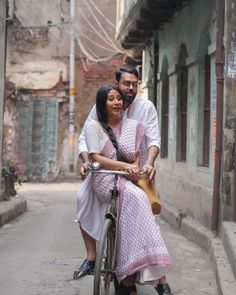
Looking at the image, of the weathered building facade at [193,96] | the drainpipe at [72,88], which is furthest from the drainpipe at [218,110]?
the drainpipe at [72,88]

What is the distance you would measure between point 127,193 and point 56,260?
7.69 feet

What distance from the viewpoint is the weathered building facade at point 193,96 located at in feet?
23.3

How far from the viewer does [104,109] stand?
188 inches

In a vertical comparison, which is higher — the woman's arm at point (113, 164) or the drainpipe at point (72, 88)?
the drainpipe at point (72, 88)

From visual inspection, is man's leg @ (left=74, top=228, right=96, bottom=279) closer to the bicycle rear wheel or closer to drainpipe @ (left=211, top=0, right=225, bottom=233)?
the bicycle rear wheel

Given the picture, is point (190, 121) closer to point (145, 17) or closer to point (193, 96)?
point (193, 96)

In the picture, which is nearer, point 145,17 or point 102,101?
point 102,101

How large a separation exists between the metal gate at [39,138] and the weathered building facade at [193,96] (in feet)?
22.5

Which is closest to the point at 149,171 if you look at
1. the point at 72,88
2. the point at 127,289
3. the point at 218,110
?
the point at 127,289

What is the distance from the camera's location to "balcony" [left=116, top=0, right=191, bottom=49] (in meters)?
10.6

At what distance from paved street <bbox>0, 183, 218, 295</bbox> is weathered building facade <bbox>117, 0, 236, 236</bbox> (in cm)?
75

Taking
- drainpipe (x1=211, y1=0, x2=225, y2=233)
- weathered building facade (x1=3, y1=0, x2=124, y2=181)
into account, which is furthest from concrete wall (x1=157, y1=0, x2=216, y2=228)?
weathered building facade (x1=3, y1=0, x2=124, y2=181)

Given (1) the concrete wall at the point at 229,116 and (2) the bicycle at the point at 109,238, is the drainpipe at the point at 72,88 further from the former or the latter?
(2) the bicycle at the point at 109,238

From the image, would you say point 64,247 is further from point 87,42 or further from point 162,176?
point 87,42
